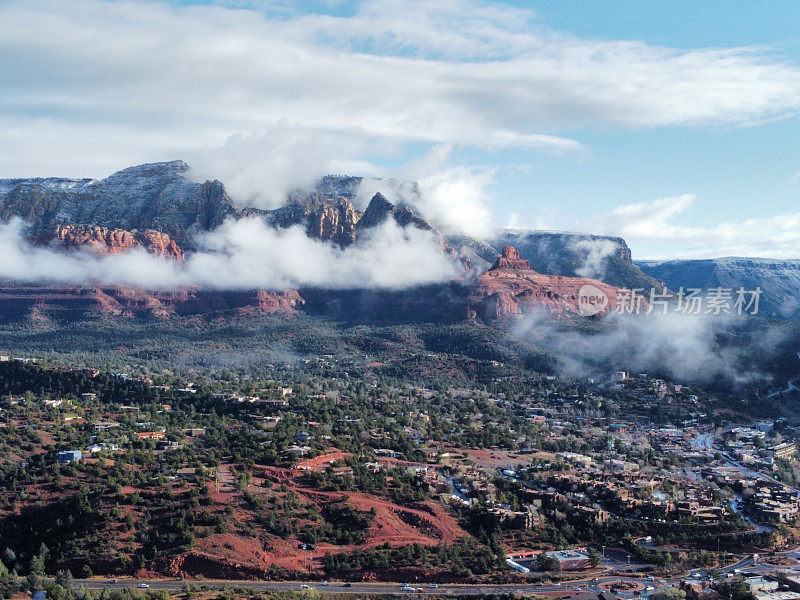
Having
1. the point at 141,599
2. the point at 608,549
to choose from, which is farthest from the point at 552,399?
the point at 141,599

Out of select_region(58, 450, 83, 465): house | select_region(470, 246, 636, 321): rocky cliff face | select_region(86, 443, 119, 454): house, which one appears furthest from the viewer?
select_region(470, 246, 636, 321): rocky cliff face

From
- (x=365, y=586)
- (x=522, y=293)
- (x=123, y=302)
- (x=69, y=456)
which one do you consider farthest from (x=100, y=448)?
(x=123, y=302)

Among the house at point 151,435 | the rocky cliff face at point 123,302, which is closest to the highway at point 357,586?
the house at point 151,435

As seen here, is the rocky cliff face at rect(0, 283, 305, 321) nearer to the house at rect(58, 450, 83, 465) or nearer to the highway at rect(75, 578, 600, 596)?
the house at rect(58, 450, 83, 465)

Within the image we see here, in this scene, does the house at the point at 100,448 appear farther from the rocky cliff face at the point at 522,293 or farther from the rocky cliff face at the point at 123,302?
the rocky cliff face at the point at 123,302

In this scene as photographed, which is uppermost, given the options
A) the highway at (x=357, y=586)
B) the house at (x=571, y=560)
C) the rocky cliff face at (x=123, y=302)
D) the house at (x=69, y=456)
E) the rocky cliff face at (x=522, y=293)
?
the rocky cliff face at (x=522, y=293)

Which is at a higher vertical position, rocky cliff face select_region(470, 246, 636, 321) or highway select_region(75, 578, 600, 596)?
rocky cliff face select_region(470, 246, 636, 321)

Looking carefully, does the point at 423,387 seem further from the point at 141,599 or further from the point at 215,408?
the point at 141,599

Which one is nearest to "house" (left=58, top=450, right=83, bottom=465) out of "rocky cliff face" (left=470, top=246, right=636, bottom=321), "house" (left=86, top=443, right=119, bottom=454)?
"house" (left=86, top=443, right=119, bottom=454)

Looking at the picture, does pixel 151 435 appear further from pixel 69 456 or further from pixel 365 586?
pixel 365 586
